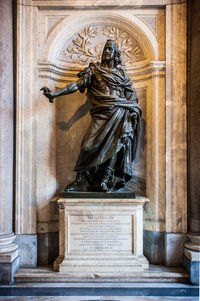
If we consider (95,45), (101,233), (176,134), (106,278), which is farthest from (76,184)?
(95,45)

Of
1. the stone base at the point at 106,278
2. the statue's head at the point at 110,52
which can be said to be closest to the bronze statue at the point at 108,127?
the statue's head at the point at 110,52

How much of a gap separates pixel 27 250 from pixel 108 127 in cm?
216

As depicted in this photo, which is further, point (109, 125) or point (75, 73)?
point (75, 73)

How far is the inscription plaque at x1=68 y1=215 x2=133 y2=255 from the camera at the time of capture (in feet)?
11.9

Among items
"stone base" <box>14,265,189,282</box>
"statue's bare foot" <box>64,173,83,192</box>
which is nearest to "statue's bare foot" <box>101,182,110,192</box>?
"statue's bare foot" <box>64,173,83,192</box>

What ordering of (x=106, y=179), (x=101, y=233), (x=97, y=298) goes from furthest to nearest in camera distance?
(x=106, y=179)
(x=101, y=233)
(x=97, y=298)

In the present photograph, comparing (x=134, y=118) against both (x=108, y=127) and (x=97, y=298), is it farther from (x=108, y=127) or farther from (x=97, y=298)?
(x=97, y=298)

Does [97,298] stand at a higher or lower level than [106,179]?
lower

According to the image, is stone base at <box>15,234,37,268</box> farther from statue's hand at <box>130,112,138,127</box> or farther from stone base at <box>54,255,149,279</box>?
statue's hand at <box>130,112,138,127</box>

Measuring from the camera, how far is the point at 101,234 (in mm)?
3635

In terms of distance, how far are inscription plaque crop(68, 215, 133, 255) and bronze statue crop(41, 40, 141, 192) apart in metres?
0.43

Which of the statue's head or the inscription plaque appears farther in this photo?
the statue's head

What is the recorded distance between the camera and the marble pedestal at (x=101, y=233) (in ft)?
11.9

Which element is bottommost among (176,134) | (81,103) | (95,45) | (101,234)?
(101,234)
